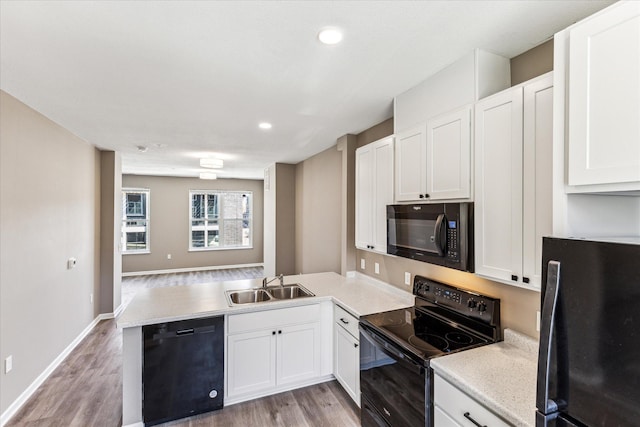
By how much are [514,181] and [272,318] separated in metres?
2.05

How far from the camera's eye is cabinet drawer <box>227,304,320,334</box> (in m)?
2.47

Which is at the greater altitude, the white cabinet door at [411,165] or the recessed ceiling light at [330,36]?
the recessed ceiling light at [330,36]

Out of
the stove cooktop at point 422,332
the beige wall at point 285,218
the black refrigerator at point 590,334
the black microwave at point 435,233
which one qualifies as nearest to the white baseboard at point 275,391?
the stove cooktop at point 422,332

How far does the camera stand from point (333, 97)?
250 cm

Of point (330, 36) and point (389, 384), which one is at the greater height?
point (330, 36)

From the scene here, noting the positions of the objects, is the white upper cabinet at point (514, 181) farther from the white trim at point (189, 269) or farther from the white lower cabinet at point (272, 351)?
the white trim at point (189, 269)

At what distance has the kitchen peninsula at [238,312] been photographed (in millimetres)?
2201

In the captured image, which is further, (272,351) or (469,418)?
(272,351)

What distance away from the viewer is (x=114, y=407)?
2.51 meters

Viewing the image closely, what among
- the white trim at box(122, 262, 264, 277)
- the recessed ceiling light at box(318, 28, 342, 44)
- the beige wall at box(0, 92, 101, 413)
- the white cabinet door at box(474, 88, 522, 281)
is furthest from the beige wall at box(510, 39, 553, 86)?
the white trim at box(122, 262, 264, 277)

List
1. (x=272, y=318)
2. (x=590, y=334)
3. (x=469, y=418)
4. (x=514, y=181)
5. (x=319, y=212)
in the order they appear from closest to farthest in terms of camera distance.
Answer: (x=590, y=334) → (x=469, y=418) → (x=514, y=181) → (x=272, y=318) → (x=319, y=212)

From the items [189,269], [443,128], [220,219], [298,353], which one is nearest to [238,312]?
[298,353]

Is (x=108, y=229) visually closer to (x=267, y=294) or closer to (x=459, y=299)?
(x=267, y=294)

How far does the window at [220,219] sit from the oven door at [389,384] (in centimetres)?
684
